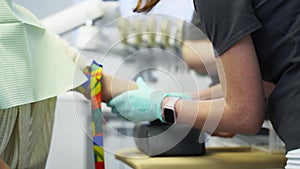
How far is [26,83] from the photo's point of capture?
2.73ft

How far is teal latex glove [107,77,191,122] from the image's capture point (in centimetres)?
110

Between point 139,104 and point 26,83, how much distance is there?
37 centimetres

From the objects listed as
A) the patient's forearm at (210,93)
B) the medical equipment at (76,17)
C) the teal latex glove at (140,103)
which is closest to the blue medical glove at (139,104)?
the teal latex glove at (140,103)

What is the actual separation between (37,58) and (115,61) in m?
0.25

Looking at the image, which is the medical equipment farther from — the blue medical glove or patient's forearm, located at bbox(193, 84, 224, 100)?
patient's forearm, located at bbox(193, 84, 224, 100)

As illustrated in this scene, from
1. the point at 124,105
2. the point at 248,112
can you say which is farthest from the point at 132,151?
the point at 248,112

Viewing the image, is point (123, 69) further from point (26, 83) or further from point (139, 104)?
point (26, 83)

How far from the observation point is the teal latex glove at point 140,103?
43.1 inches

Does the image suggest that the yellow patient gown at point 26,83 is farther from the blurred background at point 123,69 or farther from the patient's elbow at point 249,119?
the patient's elbow at point 249,119

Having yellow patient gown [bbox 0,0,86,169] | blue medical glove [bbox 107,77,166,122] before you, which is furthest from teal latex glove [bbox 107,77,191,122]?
yellow patient gown [bbox 0,0,86,169]

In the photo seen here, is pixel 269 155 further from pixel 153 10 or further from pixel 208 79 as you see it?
pixel 153 10

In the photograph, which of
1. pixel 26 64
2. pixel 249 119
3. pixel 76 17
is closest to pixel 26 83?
pixel 26 64

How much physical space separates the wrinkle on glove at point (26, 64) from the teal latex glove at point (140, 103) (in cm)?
21

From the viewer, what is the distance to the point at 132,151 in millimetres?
1189
